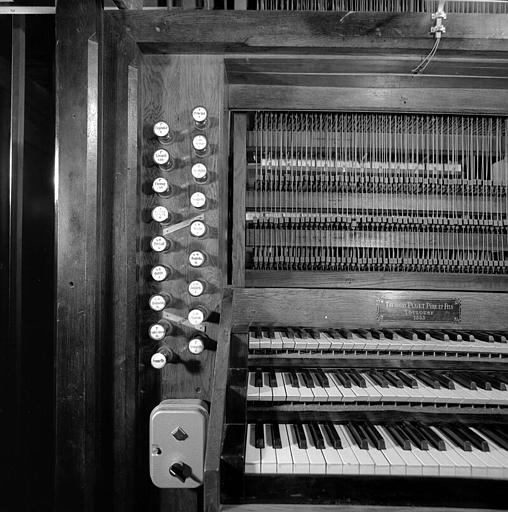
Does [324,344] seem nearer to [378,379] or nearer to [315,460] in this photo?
[378,379]

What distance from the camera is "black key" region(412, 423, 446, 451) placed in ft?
5.22

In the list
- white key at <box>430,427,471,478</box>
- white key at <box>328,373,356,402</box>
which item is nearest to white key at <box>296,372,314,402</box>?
white key at <box>328,373,356,402</box>

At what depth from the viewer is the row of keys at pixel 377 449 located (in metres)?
1.47

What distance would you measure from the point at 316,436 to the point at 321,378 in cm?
26

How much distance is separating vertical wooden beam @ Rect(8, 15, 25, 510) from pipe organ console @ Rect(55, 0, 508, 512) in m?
0.66

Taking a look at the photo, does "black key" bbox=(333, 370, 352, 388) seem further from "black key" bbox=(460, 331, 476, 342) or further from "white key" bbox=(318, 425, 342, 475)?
"black key" bbox=(460, 331, 476, 342)

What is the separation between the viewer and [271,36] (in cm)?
196

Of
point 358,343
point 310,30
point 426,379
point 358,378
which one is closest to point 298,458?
point 358,378

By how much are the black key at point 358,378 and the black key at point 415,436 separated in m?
0.24

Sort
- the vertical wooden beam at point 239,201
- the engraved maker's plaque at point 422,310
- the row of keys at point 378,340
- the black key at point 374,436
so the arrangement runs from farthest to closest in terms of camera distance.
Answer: the vertical wooden beam at point 239,201
the engraved maker's plaque at point 422,310
the row of keys at point 378,340
the black key at point 374,436

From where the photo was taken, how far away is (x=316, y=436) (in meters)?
1.66

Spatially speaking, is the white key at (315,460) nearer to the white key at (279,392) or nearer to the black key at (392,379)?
the white key at (279,392)

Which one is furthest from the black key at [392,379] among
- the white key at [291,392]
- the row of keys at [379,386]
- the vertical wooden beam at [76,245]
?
the vertical wooden beam at [76,245]

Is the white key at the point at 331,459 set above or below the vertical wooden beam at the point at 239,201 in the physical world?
below
